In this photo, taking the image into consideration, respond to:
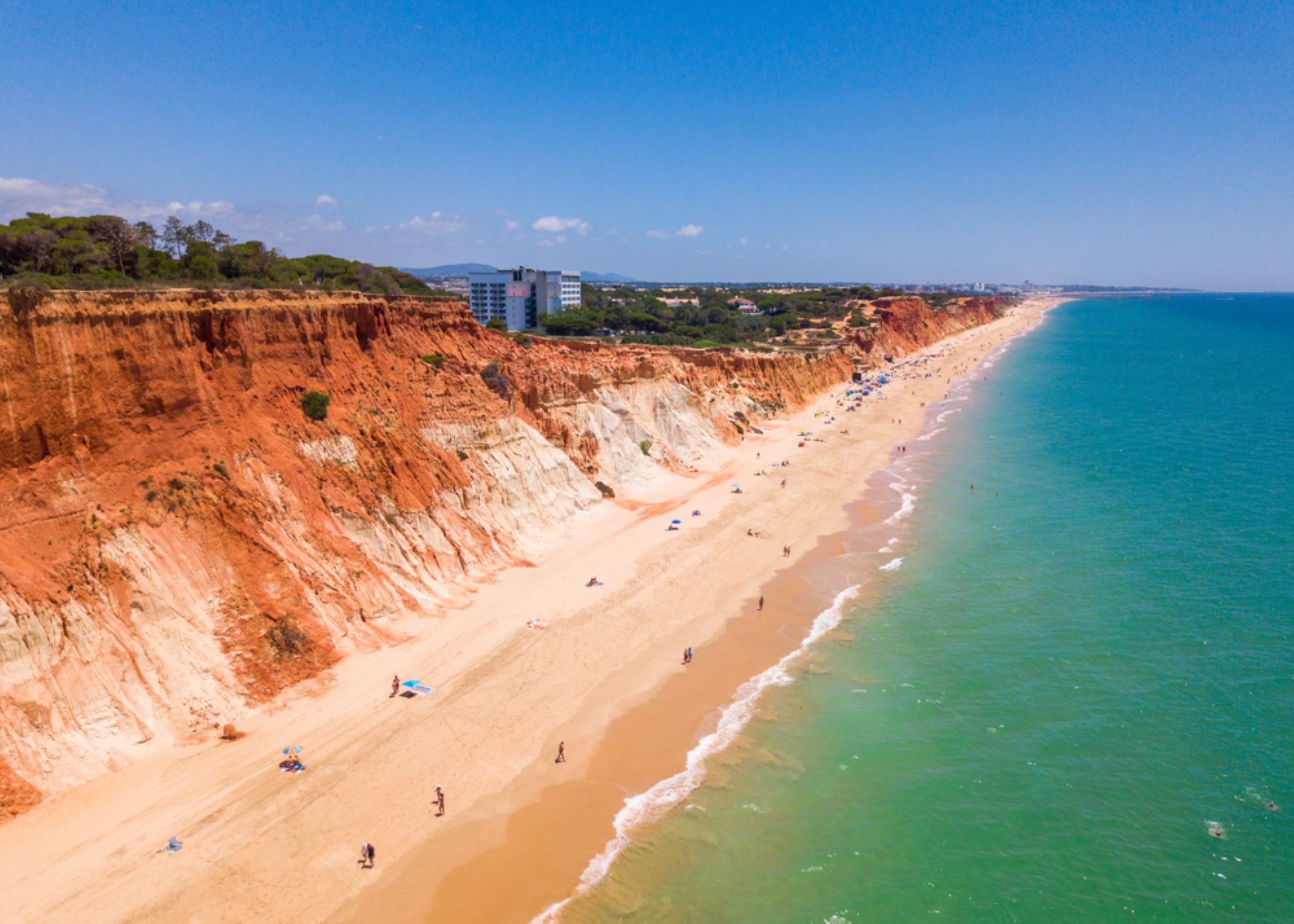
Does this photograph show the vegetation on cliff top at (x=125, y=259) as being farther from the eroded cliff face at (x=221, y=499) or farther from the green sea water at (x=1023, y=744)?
the green sea water at (x=1023, y=744)

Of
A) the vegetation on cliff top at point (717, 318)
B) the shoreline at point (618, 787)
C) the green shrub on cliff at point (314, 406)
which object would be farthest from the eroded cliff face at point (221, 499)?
the vegetation on cliff top at point (717, 318)

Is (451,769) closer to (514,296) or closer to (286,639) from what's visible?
(286,639)

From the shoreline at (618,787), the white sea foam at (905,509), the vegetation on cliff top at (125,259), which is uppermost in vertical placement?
the vegetation on cliff top at (125,259)

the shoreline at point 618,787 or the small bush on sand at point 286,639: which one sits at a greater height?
the small bush on sand at point 286,639

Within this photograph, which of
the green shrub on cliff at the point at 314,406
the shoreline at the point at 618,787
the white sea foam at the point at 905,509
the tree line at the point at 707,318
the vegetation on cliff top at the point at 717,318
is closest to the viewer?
the shoreline at the point at 618,787

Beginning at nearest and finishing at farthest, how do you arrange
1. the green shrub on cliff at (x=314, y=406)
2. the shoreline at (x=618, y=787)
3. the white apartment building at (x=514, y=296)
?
the shoreline at (x=618, y=787) → the green shrub on cliff at (x=314, y=406) → the white apartment building at (x=514, y=296)

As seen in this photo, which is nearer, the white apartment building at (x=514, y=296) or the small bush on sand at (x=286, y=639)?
the small bush on sand at (x=286, y=639)

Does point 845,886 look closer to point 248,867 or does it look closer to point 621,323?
point 248,867

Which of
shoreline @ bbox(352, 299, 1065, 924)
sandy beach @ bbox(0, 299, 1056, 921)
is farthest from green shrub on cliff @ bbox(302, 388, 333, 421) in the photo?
shoreline @ bbox(352, 299, 1065, 924)
